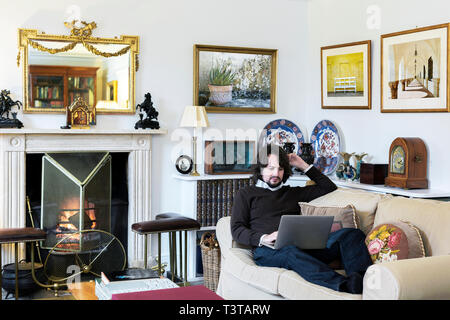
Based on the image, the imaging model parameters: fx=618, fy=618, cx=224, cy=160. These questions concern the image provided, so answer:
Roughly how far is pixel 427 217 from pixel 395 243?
0.84ft

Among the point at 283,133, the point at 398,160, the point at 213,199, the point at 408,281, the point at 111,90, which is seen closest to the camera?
the point at 408,281

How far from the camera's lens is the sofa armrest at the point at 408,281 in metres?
A: 2.79

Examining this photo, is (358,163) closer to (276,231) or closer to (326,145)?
(326,145)

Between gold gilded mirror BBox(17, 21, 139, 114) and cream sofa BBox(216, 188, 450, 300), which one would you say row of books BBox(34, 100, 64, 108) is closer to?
gold gilded mirror BBox(17, 21, 139, 114)

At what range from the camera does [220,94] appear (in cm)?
568

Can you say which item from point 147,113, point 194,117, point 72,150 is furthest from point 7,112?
point 194,117

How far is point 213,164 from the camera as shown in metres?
5.55

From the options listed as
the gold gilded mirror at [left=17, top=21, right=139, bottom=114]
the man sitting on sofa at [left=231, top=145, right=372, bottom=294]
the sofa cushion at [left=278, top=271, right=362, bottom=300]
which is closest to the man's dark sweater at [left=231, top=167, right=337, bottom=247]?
the man sitting on sofa at [left=231, top=145, right=372, bottom=294]

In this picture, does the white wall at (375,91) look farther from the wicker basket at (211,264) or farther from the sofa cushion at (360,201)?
the wicker basket at (211,264)

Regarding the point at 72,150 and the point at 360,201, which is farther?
the point at 72,150

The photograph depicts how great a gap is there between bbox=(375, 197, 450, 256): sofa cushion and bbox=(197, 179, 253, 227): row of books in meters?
1.93

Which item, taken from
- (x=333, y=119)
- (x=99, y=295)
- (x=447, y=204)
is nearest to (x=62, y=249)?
(x=99, y=295)

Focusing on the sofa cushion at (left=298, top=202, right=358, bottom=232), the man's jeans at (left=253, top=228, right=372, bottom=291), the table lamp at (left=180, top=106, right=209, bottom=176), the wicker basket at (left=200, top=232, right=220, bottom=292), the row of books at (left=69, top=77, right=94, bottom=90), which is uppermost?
the row of books at (left=69, top=77, right=94, bottom=90)

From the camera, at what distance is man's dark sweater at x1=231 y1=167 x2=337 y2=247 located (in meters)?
3.94
